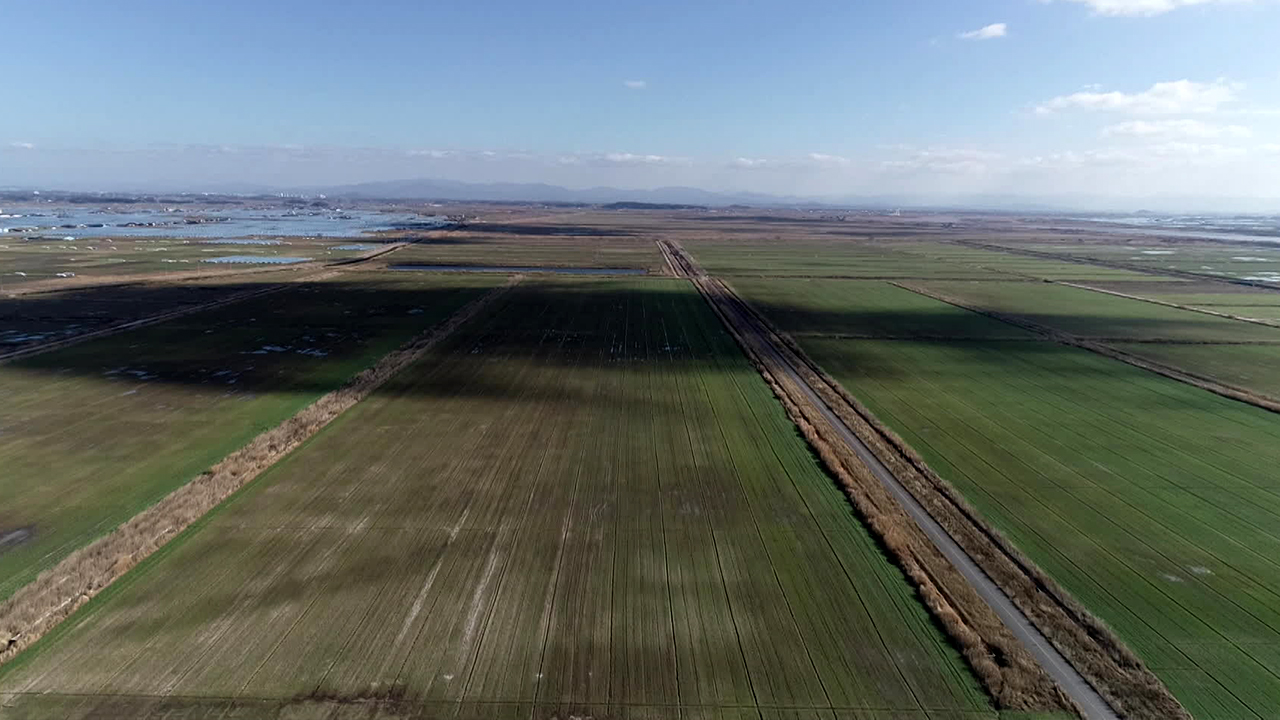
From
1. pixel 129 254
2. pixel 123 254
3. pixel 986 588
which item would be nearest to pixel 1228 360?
pixel 986 588

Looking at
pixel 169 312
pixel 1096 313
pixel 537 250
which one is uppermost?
pixel 537 250

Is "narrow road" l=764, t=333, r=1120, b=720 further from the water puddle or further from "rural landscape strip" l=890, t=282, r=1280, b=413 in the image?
the water puddle

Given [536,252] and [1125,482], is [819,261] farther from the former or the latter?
[1125,482]

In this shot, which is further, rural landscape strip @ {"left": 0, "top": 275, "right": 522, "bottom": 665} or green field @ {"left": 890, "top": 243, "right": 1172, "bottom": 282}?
green field @ {"left": 890, "top": 243, "right": 1172, "bottom": 282}

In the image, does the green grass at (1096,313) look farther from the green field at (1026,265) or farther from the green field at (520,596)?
the green field at (520,596)

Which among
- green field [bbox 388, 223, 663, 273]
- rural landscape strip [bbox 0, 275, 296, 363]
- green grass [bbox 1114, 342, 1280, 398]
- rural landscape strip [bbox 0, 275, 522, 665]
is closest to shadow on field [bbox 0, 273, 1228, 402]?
rural landscape strip [bbox 0, 275, 296, 363]
